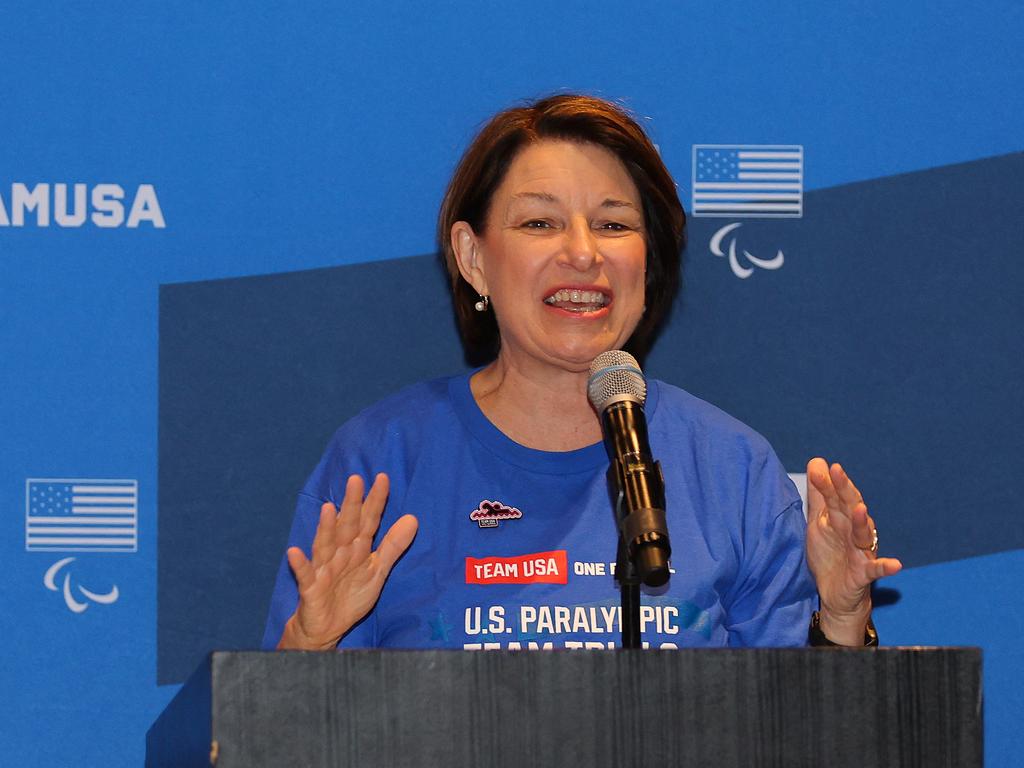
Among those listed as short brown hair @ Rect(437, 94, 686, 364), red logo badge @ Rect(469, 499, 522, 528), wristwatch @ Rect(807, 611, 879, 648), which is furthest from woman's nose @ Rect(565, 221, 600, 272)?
wristwatch @ Rect(807, 611, 879, 648)

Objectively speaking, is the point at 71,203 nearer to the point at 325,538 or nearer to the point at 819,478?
the point at 325,538

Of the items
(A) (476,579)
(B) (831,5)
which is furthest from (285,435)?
(B) (831,5)

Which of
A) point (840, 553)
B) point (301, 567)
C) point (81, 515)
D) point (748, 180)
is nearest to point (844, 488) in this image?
point (840, 553)

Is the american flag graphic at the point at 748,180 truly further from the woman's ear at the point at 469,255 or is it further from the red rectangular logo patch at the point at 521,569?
the red rectangular logo patch at the point at 521,569

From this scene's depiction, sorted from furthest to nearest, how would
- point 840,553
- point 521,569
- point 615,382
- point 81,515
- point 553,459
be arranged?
point 81,515 < point 553,459 < point 521,569 < point 840,553 < point 615,382

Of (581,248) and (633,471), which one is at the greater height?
(581,248)

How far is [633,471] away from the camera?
137cm

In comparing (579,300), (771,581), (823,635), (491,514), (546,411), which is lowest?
(823,635)

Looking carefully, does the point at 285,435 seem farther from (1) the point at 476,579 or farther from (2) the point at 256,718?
(2) the point at 256,718

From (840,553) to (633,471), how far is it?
51cm

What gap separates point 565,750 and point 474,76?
157 cm

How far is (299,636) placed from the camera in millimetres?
1744

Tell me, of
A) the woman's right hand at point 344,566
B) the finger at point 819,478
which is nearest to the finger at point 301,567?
the woman's right hand at point 344,566

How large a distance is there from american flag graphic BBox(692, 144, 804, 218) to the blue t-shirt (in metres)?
0.46
